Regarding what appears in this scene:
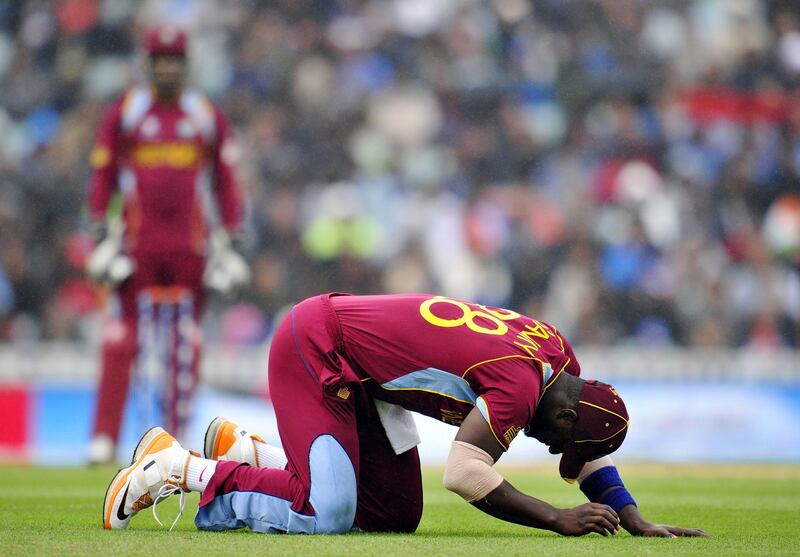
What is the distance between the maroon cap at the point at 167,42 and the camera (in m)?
10.5

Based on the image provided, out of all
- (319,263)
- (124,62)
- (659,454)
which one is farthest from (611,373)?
(124,62)

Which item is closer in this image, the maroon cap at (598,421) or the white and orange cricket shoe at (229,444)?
the maroon cap at (598,421)

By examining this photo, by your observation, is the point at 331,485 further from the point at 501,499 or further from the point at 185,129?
the point at 185,129

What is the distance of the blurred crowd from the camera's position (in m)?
15.8

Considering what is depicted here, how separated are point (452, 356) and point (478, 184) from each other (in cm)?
1188

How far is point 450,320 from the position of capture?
5.81 meters

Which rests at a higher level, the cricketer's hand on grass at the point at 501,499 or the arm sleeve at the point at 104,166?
the arm sleeve at the point at 104,166

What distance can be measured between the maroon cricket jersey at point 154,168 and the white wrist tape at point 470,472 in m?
5.68

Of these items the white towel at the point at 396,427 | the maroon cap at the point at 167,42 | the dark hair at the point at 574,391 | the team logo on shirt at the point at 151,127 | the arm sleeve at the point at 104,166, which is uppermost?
the maroon cap at the point at 167,42

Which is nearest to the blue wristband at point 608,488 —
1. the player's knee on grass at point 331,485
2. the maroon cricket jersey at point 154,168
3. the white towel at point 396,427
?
the white towel at point 396,427

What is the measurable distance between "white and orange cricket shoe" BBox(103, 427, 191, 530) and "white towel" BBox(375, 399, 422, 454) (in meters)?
0.88

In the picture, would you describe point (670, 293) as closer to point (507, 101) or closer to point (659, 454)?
point (659, 454)

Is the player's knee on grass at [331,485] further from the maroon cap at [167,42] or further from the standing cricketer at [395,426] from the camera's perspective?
the maroon cap at [167,42]

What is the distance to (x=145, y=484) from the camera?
19.3ft
